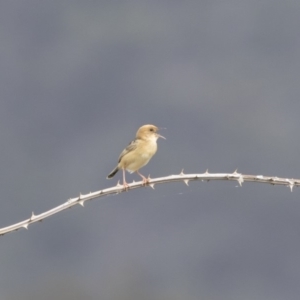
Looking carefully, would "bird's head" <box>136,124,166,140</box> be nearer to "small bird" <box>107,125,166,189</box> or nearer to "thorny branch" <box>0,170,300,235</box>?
"small bird" <box>107,125,166,189</box>

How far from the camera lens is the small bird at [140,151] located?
22.6ft

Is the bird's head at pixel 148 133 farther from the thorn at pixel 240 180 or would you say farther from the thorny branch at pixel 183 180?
the thorn at pixel 240 180

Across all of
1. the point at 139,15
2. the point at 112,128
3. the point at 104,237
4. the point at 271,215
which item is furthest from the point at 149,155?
the point at 139,15

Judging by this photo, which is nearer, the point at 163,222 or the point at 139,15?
the point at 163,222

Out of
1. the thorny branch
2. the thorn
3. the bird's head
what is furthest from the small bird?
the thorn

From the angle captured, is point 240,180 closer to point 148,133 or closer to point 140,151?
point 148,133

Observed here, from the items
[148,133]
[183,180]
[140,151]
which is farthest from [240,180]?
[140,151]

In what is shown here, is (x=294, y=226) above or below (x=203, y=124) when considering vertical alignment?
below

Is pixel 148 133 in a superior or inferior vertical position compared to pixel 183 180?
superior

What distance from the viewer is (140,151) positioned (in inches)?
288

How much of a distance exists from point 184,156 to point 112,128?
562 inches

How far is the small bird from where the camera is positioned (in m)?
6.88

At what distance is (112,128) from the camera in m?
108

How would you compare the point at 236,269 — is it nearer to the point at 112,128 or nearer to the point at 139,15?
the point at 112,128
